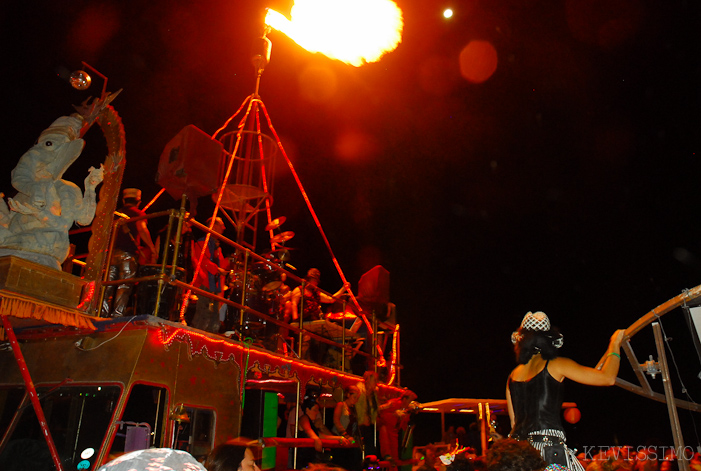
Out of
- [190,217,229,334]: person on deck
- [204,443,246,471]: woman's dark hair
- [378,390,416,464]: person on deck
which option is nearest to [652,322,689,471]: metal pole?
[204,443,246,471]: woman's dark hair

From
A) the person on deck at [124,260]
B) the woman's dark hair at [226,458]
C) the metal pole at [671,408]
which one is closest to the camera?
the woman's dark hair at [226,458]

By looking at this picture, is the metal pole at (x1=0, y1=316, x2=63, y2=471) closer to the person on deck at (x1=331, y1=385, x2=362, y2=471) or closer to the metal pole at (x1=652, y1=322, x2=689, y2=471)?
the person on deck at (x1=331, y1=385, x2=362, y2=471)

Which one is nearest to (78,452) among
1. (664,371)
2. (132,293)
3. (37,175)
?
(132,293)

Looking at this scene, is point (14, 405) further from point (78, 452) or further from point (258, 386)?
point (258, 386)

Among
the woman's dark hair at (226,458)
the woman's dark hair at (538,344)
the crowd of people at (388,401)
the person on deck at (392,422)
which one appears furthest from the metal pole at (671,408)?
the person on deck at (392,422)

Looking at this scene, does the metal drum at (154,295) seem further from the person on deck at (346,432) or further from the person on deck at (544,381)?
the person on deck at (544,381)

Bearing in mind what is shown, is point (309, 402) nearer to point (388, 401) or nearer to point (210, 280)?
point (388, 401)

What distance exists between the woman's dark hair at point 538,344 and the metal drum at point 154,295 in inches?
169

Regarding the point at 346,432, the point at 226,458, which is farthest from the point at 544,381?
the point at 346,432

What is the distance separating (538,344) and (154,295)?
15.4ft

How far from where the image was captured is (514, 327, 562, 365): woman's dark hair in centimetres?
379

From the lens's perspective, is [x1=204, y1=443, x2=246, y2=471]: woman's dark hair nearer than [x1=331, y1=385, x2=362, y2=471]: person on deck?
Yes

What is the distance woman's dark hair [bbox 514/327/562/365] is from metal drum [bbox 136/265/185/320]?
428 cm

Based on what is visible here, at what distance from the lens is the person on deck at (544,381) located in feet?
11.8
